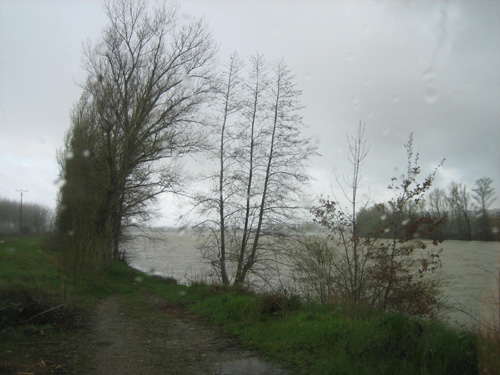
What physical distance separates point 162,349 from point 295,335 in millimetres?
2106

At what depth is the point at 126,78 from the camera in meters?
19.4

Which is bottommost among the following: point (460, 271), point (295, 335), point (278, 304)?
point (460, 271)

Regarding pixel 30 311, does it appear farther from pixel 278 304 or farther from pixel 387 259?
pixel 387 259

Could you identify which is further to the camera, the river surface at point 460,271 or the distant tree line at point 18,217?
the distant tree line at point 18,217

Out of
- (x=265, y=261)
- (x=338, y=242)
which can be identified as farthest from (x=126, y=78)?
(x=338, y=242)

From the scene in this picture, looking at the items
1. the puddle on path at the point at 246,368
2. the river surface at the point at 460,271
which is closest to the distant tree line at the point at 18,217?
the river surface at the point at 460,271

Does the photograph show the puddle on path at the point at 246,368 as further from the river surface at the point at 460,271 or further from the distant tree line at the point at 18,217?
the distant tree line at the point at 18,217

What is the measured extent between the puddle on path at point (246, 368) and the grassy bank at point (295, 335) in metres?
0.26

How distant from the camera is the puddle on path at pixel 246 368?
192 inches

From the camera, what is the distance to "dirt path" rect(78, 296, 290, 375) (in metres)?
4.97

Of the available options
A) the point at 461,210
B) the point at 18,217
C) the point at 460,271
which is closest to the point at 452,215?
the point at 461,210

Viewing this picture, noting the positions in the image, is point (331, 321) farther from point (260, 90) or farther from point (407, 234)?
point (260, 90)

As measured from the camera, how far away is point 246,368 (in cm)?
503

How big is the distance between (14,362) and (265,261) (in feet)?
38.5
